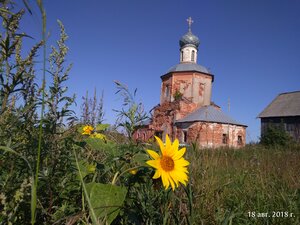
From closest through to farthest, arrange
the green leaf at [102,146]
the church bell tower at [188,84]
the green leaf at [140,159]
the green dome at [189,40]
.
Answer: the green leaf at [140,159] → the green leaf at [102,146] → the church bell tower at [188,84] → the green dome at [189,40]

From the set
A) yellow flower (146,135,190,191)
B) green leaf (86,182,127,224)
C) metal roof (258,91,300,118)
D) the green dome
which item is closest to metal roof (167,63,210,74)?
the green dome

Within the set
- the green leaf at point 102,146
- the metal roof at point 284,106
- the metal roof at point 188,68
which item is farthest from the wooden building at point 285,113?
the green leaf at point 102,146

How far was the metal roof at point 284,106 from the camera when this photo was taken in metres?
31.9

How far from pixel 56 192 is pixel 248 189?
7.96 feet

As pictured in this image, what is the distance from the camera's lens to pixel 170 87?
33.8 meters

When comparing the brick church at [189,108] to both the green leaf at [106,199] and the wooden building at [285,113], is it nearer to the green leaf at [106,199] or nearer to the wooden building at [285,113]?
the wooden building at [285,113]

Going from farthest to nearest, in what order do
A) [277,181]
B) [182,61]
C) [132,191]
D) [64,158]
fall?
[182,61], [277,181], [132,191], [64,158]

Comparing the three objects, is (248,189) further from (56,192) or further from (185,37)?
(185,37)

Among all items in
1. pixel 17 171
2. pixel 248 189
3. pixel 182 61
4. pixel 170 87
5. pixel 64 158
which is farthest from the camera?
pixel 182 61

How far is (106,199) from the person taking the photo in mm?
1219

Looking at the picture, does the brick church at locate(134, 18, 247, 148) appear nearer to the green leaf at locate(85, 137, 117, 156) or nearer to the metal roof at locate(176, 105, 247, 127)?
the metal roof at locate(176, 105, 247, 127)

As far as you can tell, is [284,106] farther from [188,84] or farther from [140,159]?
[140,159]

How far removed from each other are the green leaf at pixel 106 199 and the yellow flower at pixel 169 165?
0.20 meters

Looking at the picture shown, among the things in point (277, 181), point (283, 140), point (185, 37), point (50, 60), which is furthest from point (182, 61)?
point (50, 60)
